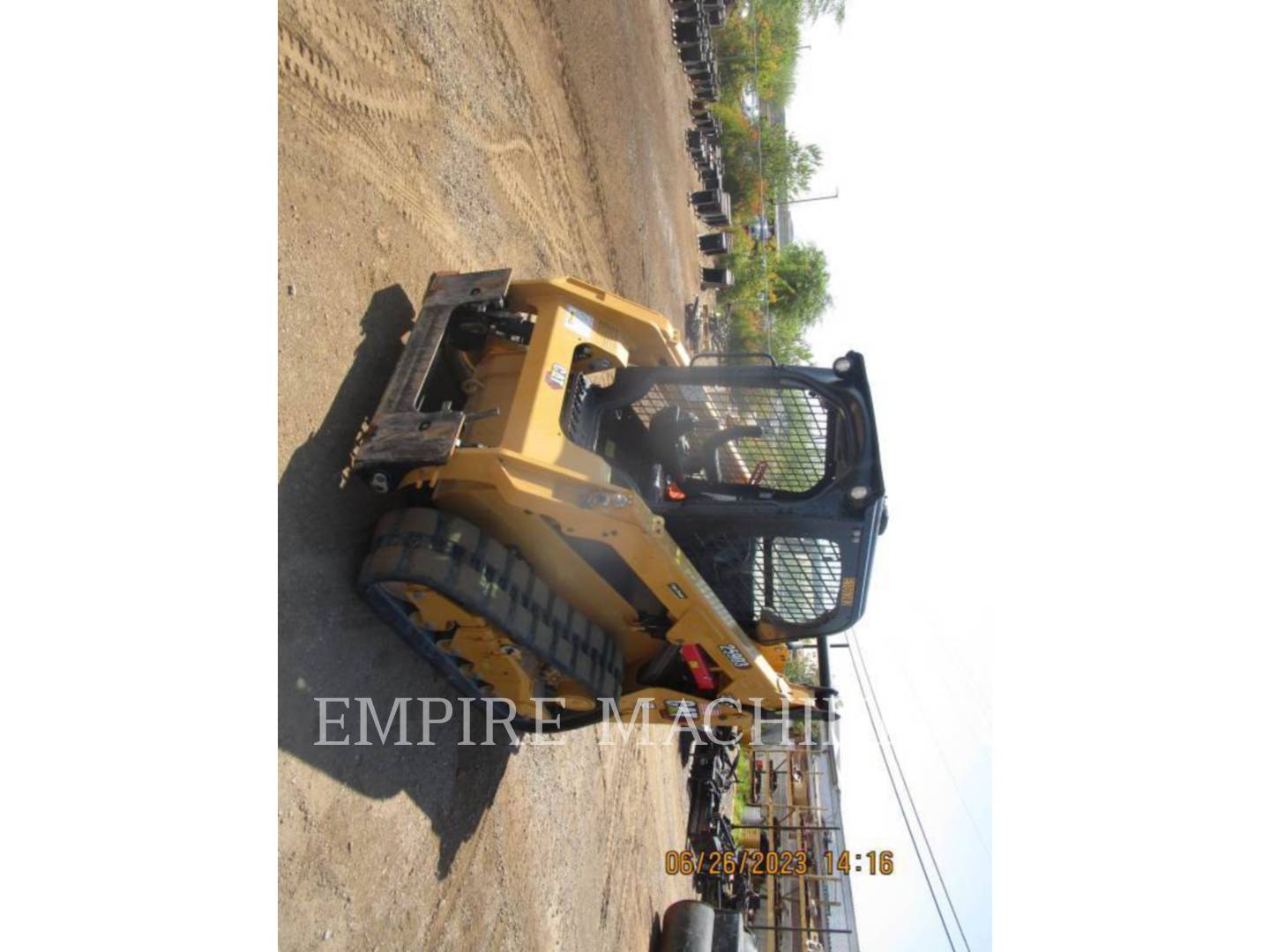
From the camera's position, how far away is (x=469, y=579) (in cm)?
323

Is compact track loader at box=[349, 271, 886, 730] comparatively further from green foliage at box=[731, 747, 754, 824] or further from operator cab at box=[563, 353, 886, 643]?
green foliage at box=[731, 747, 754, 824]

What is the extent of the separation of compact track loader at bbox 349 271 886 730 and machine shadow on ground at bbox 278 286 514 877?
0.16 m

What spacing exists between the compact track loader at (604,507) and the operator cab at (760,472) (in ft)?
0.03

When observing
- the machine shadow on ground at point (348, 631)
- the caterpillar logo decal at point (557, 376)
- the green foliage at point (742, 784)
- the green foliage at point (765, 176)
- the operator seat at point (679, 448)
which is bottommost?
the green foliage at point (742, 784)

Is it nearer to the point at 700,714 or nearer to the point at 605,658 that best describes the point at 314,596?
the point at 605,658

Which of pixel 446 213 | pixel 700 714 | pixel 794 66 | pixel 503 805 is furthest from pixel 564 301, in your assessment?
pixel 794 66

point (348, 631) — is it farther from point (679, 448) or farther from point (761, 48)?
point (761, 48)

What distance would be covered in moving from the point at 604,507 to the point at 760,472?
1.12m

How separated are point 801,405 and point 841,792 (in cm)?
1159

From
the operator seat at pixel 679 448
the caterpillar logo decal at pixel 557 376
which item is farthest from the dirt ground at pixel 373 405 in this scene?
the operator seat at pixel 679 448

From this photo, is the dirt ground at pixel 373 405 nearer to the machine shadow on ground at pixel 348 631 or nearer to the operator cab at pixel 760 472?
the machine shadow on ground at pixel 348 631

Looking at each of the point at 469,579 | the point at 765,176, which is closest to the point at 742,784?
the point at 765,176

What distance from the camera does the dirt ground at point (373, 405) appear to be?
320 centimetres

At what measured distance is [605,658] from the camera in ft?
13.2
